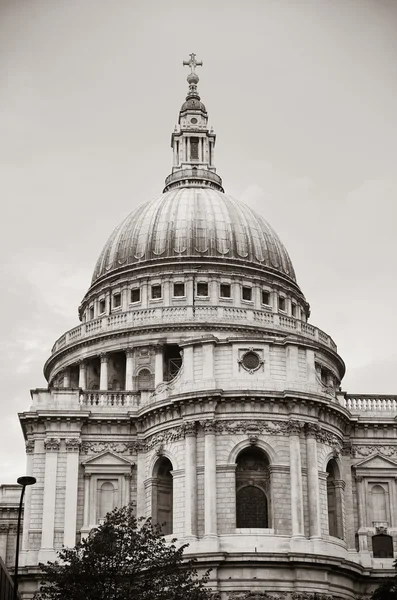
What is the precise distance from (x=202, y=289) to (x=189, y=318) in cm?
498

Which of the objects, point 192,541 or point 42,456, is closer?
point 192,541

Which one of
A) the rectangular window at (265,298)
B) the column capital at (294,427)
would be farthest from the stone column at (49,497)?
the rectangular window at (265,298)

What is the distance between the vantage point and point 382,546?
65625 mm

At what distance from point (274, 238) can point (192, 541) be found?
35678 mm

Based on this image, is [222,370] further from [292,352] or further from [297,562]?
[297,562]

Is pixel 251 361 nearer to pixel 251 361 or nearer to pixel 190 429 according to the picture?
pixel 251 361

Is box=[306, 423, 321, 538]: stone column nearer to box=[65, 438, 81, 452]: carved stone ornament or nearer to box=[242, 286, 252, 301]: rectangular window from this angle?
box=[65, 438, 81, 452]: carved stone ornament

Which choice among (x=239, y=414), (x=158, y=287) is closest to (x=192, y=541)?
(x=239, y=414)

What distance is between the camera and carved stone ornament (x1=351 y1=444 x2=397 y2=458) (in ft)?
222

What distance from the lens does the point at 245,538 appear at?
59.8 metres

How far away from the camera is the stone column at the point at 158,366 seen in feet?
250

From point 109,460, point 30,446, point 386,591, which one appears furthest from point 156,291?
point 386,591

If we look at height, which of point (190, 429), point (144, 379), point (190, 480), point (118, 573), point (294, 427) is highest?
point (144, 379)

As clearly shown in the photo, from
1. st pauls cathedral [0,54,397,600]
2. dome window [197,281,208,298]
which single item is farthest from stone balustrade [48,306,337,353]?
st pauls cathedral [0,54,397,600]
